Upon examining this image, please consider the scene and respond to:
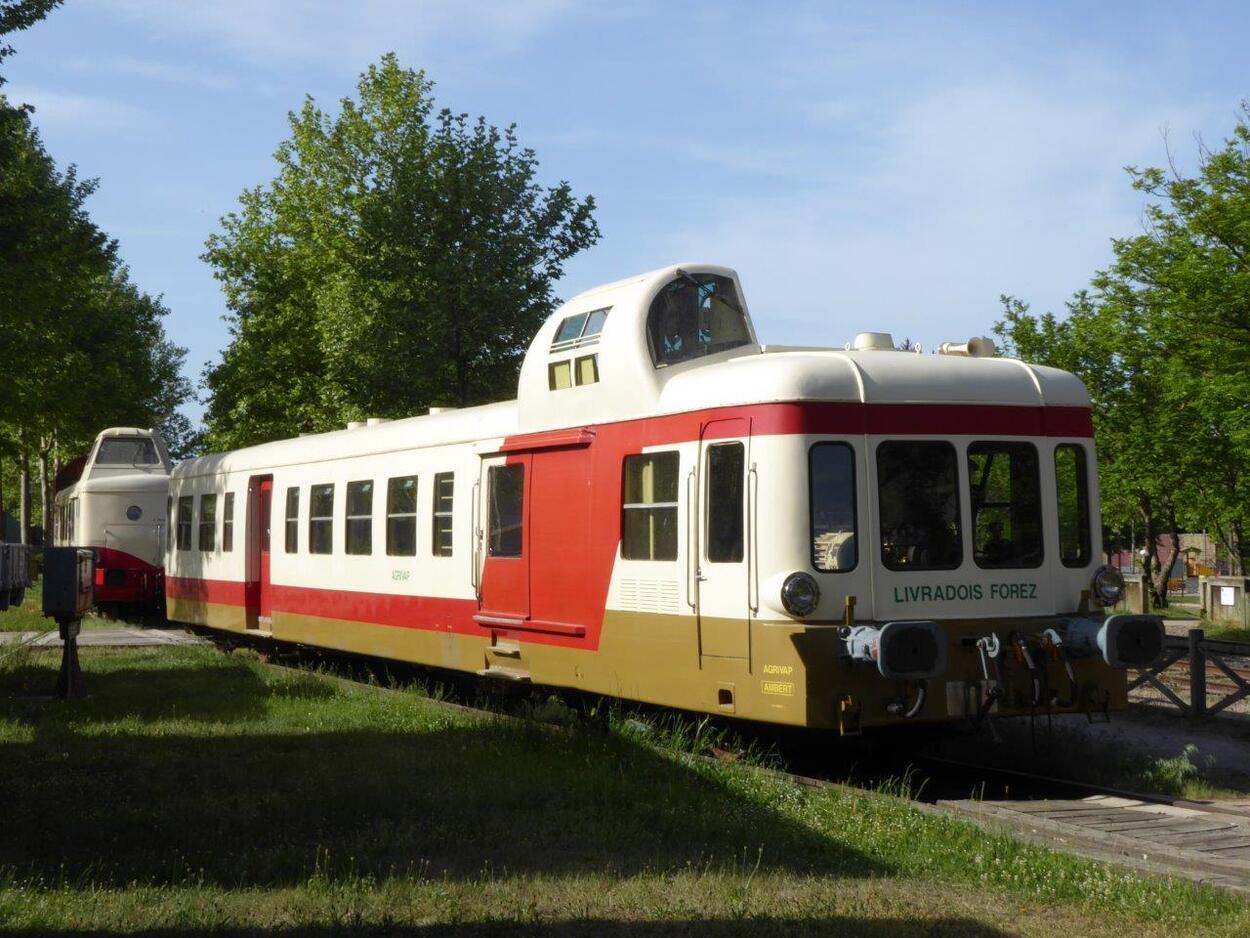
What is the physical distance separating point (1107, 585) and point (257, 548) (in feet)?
45.1

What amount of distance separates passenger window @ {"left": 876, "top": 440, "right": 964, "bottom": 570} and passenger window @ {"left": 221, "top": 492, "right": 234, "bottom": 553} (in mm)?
14147

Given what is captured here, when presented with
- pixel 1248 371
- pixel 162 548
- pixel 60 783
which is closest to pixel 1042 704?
pixel 60 783

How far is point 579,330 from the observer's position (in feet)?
44.3

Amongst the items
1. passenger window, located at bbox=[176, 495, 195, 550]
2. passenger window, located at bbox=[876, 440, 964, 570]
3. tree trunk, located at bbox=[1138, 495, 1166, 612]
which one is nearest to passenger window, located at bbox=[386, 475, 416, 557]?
passenger window, located at bbox=[876, 440, 964, 570]

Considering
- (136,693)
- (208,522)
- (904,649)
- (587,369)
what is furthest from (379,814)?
(208,522)

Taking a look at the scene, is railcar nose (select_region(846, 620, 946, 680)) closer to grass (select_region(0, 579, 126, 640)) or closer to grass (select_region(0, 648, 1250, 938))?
grass (select_region(0, 648, 1250, 938))

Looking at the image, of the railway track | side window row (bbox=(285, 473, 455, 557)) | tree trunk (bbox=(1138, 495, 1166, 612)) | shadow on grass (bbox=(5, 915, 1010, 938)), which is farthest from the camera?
tree trunk (bbox=(1138, 495, 1166, 612))

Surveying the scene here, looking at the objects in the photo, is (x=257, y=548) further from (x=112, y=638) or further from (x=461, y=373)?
(x=461, y=373)

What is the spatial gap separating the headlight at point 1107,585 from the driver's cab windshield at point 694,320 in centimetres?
360

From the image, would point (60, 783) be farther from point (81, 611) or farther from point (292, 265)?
point (292, 265)

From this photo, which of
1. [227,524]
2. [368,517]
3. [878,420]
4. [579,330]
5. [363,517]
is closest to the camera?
[878,420]

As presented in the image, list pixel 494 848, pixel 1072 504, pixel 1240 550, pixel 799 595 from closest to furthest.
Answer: pixel 494 848 → pixel 799 595 → pixel 1072 504 → pixel 1240 550

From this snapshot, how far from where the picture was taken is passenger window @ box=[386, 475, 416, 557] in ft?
54.0

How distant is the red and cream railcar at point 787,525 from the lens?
1046cm
